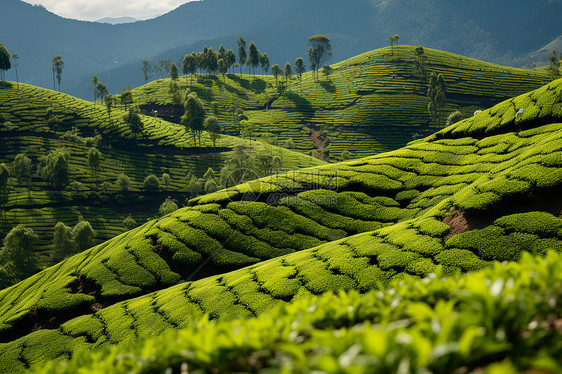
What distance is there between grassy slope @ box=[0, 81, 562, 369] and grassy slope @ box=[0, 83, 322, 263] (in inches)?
1747

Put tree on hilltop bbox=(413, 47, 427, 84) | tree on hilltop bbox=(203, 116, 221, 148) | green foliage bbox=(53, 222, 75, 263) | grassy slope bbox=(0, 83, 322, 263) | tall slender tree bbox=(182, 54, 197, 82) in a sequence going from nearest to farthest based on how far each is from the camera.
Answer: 1. green foliage bbox=(53, 222, 75, 263)
2. grassy slope bbox=(0, 83, 322, 263)
3. tree on hilltop bbox=(203, 116, 221, 148)
4. tree on hilltop bbox=(413, 47, 427, 84)
5. tall slender tree bbox=(182, 54, 197, 82)

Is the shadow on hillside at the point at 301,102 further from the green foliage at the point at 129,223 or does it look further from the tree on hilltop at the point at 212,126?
the green foliage at the point at 129,223

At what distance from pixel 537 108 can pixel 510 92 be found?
103 metres

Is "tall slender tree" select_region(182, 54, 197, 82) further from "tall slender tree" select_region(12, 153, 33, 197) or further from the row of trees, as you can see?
"tall slender tree" select_region(12, 153, 33, 197)

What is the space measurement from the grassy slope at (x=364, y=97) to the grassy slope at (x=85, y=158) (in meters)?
21.6

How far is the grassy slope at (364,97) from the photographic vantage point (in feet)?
338

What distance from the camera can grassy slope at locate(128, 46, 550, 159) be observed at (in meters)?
103

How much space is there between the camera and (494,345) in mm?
3225

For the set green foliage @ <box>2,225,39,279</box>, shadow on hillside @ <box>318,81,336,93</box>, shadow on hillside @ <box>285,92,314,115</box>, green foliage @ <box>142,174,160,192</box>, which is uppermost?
shadow on hillside @ <box>318,81,336,93</box>

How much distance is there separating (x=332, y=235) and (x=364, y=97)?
105 meters

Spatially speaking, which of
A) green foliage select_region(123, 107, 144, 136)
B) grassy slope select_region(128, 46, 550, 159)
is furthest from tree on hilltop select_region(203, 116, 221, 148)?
green foliage select_region(123, 107, 144, 136)

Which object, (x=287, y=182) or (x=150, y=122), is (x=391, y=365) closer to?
(x=287, y=182)

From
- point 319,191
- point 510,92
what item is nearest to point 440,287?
point 319,191

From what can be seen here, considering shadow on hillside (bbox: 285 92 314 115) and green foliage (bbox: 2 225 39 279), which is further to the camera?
shadow on hillside (bbox: 285 92 314 115)
